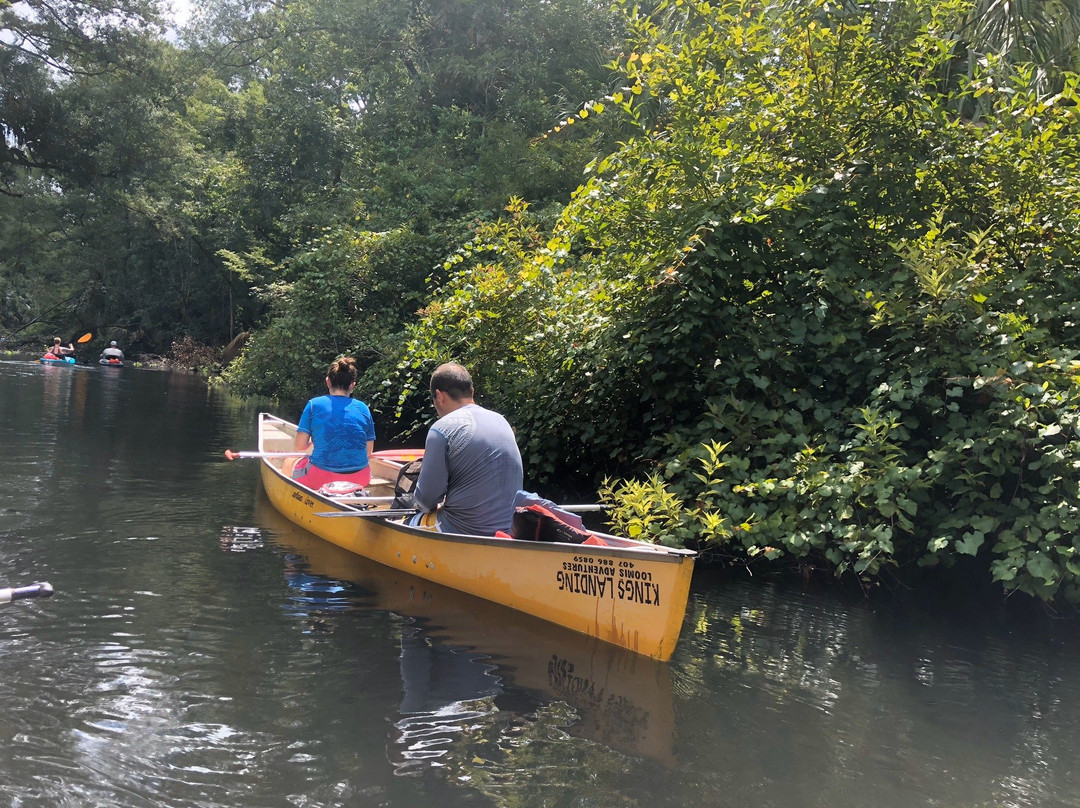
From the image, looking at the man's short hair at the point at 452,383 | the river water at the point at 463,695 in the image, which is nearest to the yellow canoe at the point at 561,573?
the river water at the point at 463,695

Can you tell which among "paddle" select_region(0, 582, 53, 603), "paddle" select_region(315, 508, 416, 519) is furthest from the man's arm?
"paddle" select_region(0, 582, 53, 603)

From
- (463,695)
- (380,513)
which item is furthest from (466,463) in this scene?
(463,695)

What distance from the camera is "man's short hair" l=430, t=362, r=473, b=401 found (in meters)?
6.23

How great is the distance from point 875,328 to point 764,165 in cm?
183

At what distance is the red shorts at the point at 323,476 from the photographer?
8.76 m

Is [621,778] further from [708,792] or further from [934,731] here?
[934,731]

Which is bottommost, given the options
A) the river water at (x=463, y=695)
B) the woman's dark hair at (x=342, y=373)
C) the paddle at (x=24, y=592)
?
the river water at (x=463, y=695)

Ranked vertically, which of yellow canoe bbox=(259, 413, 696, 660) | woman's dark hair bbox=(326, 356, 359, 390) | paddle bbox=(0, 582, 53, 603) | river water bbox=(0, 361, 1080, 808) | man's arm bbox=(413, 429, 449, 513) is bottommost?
river water bbox=(0, 361, 1080, 808)

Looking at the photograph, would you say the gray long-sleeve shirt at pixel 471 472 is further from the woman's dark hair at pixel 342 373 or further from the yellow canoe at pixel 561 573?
the woman's dark hair at pixel 342 373

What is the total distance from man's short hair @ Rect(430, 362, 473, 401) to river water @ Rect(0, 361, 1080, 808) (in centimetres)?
153

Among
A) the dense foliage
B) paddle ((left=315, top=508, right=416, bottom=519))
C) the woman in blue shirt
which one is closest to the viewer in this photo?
the dense foliage

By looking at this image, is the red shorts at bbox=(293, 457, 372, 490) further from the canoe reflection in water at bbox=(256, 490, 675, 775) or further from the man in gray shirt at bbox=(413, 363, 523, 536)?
the man in gray shirt at bbox=(413, 363, 523, 536)

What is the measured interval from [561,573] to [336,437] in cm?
349

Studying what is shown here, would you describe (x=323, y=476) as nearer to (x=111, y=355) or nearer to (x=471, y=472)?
(x=471, y=472)
